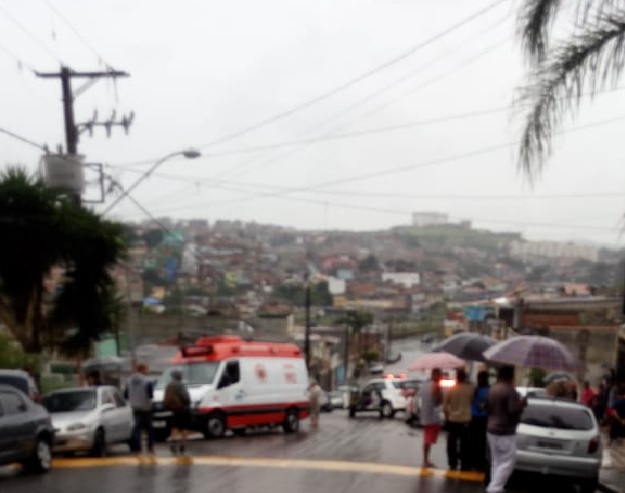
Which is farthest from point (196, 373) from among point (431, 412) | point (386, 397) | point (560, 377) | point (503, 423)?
point (503, 423)

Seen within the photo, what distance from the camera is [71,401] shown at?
2378cm

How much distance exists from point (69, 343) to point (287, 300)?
5451cm

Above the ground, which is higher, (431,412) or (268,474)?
(431,412)

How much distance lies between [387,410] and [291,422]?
1225 centimetres

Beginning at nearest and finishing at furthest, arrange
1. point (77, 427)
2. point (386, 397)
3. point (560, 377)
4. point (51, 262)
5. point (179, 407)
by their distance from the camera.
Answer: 1. point (179, 407)
2. point (77, 427)
3. point (560, 377)
4. point (51, 262)
5. point (386, 397)

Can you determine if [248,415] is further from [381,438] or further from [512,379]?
[512,379]

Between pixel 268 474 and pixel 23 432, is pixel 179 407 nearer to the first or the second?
pixel 23 432

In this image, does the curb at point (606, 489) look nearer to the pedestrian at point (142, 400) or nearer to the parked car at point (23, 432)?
the pedestrian at point (142, 400)

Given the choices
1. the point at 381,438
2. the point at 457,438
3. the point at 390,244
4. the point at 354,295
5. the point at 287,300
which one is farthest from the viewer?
the point at 390,244

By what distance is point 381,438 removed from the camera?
2980 centimetres

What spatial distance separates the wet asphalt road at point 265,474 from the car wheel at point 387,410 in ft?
64.3

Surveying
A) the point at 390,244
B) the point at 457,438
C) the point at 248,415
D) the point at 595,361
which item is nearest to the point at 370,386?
the point at 595,361

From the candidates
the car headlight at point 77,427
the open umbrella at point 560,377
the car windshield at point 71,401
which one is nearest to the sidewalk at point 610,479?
the open umbrella at point 560,377

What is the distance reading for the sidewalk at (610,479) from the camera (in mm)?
18497
